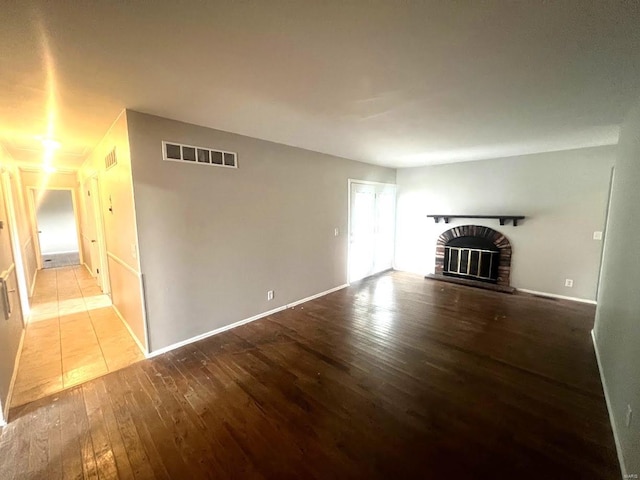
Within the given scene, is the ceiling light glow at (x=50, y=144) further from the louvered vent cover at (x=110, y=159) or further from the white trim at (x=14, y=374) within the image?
the white trim at (x=14, y=374)

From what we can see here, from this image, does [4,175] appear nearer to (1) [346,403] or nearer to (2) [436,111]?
(1) [346,403]

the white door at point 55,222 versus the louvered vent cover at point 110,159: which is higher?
the louvered vent cover at point 110,159

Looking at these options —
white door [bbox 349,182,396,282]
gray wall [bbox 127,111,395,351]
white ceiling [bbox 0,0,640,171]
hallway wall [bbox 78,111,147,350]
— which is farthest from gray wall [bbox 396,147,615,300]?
hallway wall [bbox 78,111,147,350]

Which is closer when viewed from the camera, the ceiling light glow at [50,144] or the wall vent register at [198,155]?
the wall vent register at [198,155]

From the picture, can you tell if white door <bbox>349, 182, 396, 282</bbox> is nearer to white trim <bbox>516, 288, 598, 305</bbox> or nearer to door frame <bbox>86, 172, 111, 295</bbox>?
white trim <bbox>516, 288, 598, 305</bbox>

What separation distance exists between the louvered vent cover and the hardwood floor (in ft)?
7.53

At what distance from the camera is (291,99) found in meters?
2.22

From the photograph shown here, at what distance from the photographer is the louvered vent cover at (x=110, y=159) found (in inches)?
117

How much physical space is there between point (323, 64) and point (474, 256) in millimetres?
4888

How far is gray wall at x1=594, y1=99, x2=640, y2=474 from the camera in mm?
1542

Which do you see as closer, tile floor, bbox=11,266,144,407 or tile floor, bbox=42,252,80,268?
tile floor, bbox=11,266,144,407

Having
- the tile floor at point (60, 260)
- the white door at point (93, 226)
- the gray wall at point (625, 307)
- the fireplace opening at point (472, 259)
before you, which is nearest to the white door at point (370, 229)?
the fireplace opening at point (472, 259)

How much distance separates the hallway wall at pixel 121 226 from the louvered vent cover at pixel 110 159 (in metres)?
0.05

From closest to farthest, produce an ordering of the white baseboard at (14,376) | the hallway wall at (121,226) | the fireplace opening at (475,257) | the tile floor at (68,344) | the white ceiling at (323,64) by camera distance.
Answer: the white ceiling at (323,64) → the white baseboard at (14,376) → the tile floor at (68,344) → the hallway wall at (121,226) → the fireplace opening at (475,257)
